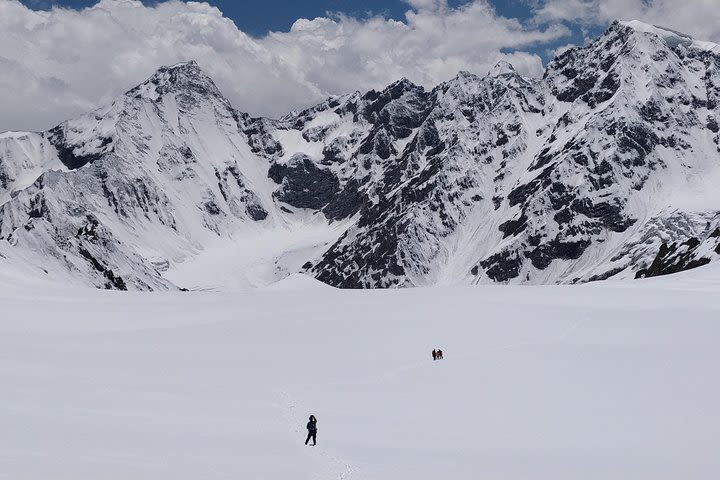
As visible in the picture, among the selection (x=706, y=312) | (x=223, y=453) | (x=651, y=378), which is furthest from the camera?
(x=706, y=312)

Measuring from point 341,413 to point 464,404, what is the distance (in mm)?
6443

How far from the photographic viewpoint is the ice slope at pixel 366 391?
90.8 feet

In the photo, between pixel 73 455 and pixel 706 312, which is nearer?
pixel 73 455

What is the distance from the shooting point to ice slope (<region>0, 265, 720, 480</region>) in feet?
90.8

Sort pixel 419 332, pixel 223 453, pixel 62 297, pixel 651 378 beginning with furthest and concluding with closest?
pixel 62 297
pixel 419 332
pixel 651 378
pixel 223 453

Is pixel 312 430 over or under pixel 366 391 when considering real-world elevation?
under

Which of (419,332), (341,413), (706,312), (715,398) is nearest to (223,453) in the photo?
(341,413)

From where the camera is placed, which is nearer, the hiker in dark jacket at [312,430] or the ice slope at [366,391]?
the ice slope at [366,391]

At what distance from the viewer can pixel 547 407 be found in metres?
38.0

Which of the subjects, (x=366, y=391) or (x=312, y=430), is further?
(x=366, y=391)

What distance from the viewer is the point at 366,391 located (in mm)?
41656

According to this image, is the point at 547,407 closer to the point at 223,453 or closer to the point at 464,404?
the point at 464,404

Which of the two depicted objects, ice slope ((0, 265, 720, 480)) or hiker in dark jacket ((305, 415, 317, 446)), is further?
hiker in dark jacket ((305, 415, 317, 446))

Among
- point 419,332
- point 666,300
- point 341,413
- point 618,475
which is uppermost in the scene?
point 666,300
